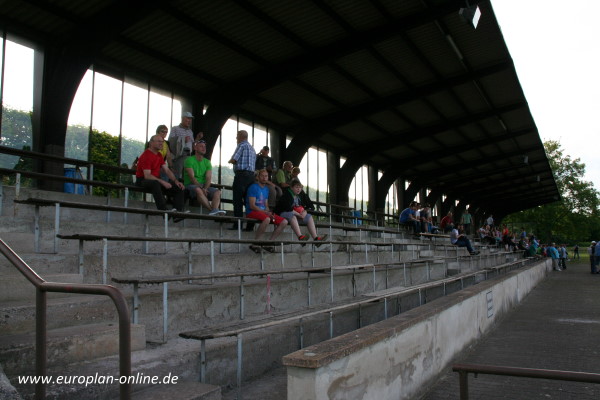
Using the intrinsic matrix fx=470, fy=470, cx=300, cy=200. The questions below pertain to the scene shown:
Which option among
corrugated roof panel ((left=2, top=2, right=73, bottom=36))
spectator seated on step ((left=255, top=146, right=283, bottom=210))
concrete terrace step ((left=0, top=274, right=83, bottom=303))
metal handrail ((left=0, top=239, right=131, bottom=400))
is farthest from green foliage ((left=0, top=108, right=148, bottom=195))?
metal handrail ((left=0, top=239, right=131, bottom=400))

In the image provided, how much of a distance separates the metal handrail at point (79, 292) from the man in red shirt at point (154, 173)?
171 inches

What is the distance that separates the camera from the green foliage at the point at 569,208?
5125 centimetres

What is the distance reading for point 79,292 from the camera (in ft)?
7.11

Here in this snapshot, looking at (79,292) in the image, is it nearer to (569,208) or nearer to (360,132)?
(360,132)

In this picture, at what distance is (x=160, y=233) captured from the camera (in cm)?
669

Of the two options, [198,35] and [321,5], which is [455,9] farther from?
[198,35]

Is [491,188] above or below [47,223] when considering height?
above

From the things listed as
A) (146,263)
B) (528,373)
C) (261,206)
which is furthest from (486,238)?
(528,373)

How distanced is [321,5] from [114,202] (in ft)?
19.8

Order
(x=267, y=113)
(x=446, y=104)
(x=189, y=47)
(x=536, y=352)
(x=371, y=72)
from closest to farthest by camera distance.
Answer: (x=536, y=352) < (x=189, y=47) < (x=371, y=72) < (x=267, y=113) < (x=446, y=104)

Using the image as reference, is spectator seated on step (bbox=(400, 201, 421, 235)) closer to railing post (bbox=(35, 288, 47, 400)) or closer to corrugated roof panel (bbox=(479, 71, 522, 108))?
corrugated roof panel (bbox=(479, 71, 522, 108))

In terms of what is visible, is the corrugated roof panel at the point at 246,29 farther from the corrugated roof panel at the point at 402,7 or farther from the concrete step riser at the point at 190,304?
the concrete step riser at the point at 190,304

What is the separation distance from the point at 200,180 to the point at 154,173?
1.10 metres

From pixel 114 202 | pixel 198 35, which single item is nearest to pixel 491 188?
pixel 198 35
